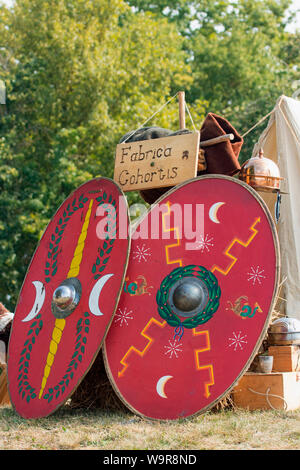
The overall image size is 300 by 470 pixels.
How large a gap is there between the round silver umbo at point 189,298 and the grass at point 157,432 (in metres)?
0.61

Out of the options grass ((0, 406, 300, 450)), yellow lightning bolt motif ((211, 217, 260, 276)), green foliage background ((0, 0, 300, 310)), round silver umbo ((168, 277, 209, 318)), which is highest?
green foliage background ((0, 0, 300, 310))

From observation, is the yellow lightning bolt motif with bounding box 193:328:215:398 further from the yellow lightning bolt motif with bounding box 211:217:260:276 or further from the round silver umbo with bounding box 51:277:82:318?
the round silver umbo with bounding box 51:277:82:318

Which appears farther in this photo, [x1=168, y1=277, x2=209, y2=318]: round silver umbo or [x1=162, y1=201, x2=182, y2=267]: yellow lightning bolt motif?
[x1=162, y1=201, x2=182, y2=267]: yellow lightning bolt motif

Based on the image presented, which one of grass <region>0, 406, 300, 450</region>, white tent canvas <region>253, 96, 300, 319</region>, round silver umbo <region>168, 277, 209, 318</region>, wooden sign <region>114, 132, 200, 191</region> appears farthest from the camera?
white tent canvas <region>253, 96, 300, 319</region>

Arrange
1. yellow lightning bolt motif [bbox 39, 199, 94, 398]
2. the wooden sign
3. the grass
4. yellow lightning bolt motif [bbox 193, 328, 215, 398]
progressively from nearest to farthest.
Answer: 1. the grass
2. yellow lightning bolt motif [bbox 193, 328, 215, 398]
3. yellow lightning bolt motif [bbox 39, 199, 94, 398]
4. the wooden sign

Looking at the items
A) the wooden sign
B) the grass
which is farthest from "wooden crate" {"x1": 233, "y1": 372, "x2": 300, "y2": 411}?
the wooden sign

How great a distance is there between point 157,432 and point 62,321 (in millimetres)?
1211

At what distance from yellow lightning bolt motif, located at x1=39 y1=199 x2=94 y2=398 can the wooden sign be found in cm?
36

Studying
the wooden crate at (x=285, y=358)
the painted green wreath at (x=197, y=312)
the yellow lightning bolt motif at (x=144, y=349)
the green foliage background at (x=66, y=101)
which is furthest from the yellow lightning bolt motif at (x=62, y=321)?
the green foliage background at (x=66, y=101)

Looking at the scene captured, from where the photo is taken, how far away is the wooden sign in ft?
14.6

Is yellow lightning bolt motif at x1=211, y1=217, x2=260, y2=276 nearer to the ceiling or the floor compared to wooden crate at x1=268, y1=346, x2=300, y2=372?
nearer to the ceiling

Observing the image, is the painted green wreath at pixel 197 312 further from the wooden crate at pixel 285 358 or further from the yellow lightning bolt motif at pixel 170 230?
the wooden crate at pixel 285 358

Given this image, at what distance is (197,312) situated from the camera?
3824 mm
